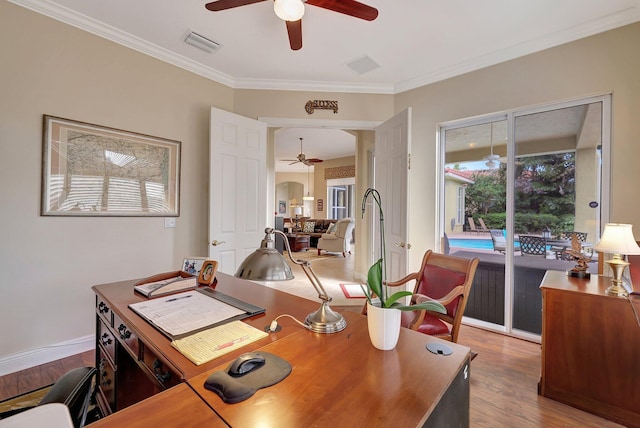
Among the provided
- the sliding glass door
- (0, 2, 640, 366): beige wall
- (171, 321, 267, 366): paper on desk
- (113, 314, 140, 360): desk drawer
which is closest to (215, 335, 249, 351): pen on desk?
(171, 321, 267, 366): paper on desk

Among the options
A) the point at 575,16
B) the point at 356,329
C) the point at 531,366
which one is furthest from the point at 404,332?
the point at 575,16

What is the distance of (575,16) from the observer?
2316 millimetres

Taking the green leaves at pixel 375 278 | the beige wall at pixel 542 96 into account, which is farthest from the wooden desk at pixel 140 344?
the beige wall at pixel 542 96

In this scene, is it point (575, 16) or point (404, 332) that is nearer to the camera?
point (404, 332)

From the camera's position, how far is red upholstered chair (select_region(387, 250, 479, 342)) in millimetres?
1920

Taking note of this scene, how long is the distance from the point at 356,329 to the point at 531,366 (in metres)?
2.05

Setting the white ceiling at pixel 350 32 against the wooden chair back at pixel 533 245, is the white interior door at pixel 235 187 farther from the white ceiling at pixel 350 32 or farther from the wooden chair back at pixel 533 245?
the wooden chair back at pixel 533 245

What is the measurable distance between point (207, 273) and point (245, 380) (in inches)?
42.5

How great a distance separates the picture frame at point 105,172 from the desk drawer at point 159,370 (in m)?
1.96

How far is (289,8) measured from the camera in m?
1.75

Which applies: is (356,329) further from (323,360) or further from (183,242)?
(183,242)

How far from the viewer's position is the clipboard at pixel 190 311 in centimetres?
115

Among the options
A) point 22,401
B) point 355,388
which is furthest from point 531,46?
point 22,401

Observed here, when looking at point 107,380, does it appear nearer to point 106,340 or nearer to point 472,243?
point 106,340
